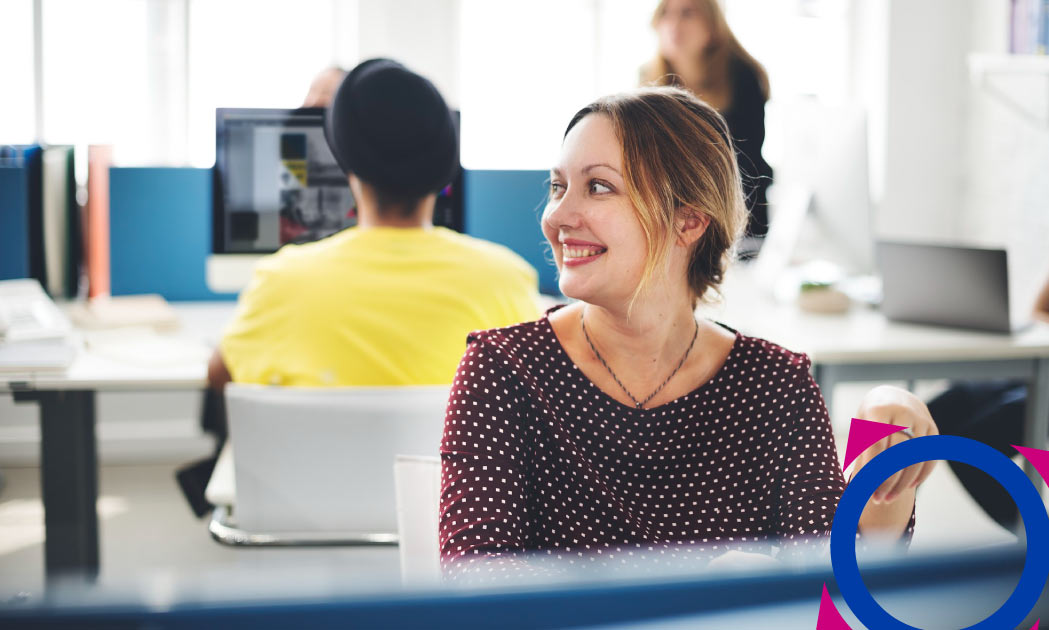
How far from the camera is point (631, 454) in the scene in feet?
3.44

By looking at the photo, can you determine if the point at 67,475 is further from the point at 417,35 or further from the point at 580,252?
the point at 417,35

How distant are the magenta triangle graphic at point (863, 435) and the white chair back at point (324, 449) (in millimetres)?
1039

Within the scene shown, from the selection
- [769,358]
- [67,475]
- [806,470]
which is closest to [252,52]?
[67,475]

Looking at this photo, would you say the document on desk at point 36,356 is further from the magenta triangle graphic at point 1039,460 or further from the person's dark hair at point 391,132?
the magenta triangle graphic at point 1039,460

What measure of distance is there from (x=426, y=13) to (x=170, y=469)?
7.36ft

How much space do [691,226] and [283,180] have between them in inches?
59.1

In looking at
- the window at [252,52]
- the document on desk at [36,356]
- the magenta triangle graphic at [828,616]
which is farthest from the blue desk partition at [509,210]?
the magenta triangle graphic at [828,616]

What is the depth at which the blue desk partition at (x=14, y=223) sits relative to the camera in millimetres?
2422

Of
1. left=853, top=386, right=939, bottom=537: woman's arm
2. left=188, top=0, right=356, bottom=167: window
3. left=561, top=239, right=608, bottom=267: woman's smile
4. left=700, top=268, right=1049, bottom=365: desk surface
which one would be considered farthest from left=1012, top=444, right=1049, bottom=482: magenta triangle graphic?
left=188, top=0, right=356, bottom=167: window

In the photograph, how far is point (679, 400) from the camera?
107 cm

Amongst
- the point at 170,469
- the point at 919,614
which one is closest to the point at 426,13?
the point at 170,469

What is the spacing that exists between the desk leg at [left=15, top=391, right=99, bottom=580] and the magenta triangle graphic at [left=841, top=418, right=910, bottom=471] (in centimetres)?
198

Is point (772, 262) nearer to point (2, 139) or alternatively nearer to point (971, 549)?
point (971, 549)

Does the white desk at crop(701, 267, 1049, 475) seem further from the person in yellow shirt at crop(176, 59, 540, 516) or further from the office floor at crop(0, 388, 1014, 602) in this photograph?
the person in yellow shirt at crop(176, 59, 540, 516)
